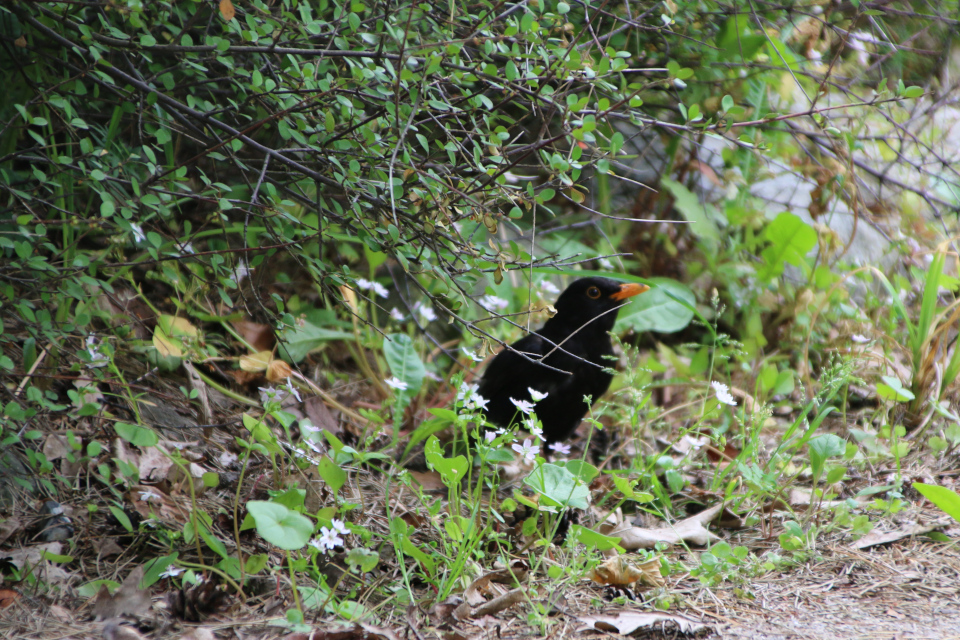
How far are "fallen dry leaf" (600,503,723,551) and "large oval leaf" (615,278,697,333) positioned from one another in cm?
133

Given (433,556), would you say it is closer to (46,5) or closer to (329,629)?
(329,629)

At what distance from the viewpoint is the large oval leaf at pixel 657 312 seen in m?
3.95

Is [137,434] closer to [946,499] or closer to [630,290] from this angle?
[630,290]

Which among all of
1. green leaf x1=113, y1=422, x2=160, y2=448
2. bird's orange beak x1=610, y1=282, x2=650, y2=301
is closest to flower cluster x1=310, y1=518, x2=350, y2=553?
green leaf x1=113, y1=422, x2=160, y2=448

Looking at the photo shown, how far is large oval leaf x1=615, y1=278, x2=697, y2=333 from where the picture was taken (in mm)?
3951

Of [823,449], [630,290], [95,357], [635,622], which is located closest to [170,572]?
[95,357]

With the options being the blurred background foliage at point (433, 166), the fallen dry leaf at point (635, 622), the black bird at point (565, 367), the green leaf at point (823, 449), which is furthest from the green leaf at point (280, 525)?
the green leaf at point (823, 449)

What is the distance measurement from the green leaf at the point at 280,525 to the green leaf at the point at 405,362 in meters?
1.31

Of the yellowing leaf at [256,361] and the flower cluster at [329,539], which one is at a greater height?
the flower cluster at [329,539]

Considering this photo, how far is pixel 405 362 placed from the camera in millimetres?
3150

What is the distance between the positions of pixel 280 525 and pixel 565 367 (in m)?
1.74

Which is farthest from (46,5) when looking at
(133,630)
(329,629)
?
(329,629)

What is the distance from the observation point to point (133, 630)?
1928mm

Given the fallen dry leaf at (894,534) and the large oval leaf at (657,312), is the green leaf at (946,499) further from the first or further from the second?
the large oval leaf at (657,312)
